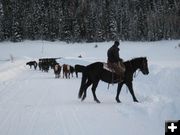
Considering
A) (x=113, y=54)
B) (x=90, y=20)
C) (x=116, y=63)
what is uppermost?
(x=90, y=20)

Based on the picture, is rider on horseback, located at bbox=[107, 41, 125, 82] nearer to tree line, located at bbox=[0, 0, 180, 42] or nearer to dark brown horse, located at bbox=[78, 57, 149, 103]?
dark brown horse, located at bbox=[78, 57, 149, 103]

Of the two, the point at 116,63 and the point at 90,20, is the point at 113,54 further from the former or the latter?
the point at 90,20

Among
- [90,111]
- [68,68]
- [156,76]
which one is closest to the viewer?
[90,111]

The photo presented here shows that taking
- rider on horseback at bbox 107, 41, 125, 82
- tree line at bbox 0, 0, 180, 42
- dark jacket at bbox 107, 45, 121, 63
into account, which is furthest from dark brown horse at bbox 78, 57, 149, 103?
tree line at bbox 0, 0, 180, 42

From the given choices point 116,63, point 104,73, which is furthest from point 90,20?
point 116,63

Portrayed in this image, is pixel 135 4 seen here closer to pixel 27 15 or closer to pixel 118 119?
pixel 27 15

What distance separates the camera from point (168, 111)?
10891mm

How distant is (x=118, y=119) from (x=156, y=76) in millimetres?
13716

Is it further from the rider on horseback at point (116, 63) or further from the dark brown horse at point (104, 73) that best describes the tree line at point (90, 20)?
the rider on horseback at point (116, 63)

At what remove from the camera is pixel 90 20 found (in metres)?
107

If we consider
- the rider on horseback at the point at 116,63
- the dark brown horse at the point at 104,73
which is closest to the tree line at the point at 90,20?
the dark brown horse at the point at 104,73

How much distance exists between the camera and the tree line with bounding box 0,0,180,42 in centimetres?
10106

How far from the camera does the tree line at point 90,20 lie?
10106cm

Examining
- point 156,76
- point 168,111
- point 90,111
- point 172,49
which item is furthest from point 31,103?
point 172,49
